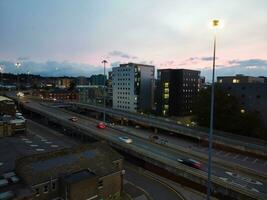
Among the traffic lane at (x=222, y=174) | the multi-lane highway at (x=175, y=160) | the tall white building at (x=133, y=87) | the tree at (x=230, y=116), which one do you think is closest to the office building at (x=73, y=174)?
the multi-lane highway at (x=175, y=160)

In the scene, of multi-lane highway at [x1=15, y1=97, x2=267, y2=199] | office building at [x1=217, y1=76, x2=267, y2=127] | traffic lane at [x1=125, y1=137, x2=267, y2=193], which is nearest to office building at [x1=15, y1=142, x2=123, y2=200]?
multi-lane highway at [x1=15, y1=97, x2=267, y2=199]

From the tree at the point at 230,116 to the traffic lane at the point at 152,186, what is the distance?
29.2 m

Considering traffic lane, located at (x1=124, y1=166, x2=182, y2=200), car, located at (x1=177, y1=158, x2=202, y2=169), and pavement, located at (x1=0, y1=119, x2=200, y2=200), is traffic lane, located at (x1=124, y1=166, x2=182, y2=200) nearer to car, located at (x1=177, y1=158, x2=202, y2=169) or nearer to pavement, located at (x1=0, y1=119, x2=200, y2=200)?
pavement, located at (x1=0, y1=119, x2=200, y2=200)

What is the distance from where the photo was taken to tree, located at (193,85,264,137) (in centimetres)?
5709

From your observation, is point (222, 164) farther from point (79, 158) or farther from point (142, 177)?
point (79, 158)

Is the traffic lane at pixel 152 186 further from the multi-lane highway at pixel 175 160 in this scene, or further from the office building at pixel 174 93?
the office building at pixel 174 93

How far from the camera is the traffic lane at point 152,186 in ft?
103

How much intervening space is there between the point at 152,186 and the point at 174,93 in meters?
74.6

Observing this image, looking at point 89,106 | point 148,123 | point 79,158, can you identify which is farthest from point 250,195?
point 89,106

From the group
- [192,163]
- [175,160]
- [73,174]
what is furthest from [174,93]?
[73,174]

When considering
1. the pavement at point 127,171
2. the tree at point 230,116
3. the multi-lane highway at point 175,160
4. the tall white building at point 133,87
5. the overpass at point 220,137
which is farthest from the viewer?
the tall white building at point 133,87

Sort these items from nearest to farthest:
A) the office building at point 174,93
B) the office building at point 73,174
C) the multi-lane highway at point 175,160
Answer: the office building at point 73,174 → the multi-lane highway at point 175,160 → the office building at point 174,93

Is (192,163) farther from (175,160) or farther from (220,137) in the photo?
(220,137)

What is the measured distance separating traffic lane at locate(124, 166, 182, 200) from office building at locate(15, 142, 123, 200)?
421cm
